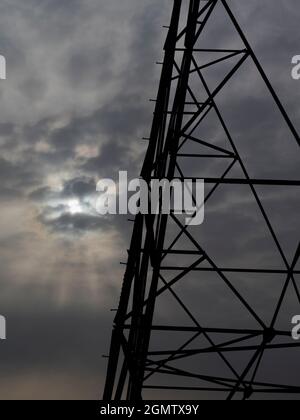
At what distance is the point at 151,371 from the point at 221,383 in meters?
1.66

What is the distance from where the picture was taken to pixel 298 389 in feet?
57.0

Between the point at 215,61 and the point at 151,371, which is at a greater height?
the point at 215,61

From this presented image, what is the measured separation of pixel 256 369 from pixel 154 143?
579 cm

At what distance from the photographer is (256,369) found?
17703 millimetres

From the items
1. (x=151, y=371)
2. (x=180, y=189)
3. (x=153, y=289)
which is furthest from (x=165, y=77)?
(x=151, y=371)

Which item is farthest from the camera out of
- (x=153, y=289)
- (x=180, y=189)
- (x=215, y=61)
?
(x=215, y=61)
